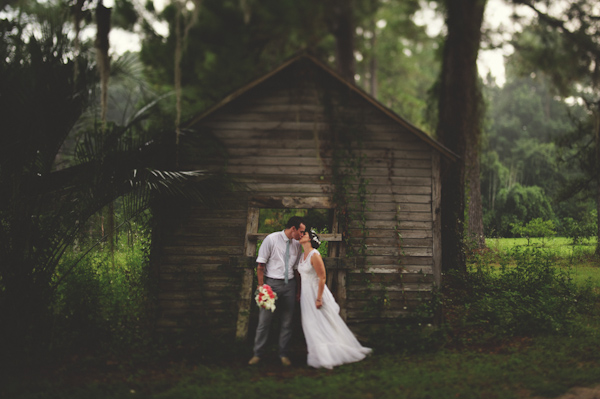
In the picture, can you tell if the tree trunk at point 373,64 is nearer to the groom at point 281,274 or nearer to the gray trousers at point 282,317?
the groom at point 281,274

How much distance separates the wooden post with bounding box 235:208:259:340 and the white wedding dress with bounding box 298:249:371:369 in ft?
3.97

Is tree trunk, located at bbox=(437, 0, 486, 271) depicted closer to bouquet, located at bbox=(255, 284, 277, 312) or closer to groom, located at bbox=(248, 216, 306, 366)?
groom, located at bbox=(248, 216, 306, 366)

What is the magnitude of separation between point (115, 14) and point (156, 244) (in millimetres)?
9749

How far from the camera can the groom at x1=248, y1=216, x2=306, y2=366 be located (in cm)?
663

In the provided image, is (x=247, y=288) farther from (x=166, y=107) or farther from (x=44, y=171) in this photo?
(x=166, y=107)

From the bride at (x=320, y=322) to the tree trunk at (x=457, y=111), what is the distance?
188 inches

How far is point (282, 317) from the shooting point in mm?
6750

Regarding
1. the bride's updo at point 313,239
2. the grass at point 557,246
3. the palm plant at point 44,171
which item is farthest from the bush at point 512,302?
the palm plant at point 44,171

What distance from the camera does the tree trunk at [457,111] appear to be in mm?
10688

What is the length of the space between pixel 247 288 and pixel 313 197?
74.1 inches

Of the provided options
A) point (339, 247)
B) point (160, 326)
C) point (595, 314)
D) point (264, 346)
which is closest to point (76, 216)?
point (160, 326)

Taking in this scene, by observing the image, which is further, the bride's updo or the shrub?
the shrub

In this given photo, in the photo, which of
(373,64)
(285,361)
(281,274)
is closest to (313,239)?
(281,274)

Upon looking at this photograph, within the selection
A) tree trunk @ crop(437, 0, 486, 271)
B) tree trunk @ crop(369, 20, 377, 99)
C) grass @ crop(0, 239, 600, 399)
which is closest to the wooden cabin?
grass @ crop(0, 239, 600, 399)
